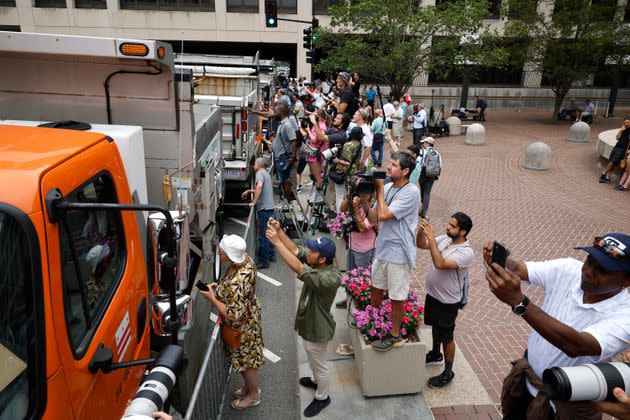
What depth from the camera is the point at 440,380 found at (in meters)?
4.76

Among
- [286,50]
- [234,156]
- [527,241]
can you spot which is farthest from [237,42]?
[527,241]

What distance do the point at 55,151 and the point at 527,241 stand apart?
27.2 ft

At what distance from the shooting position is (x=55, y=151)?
2617 mm

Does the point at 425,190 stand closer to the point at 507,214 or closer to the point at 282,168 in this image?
the point at 507,214

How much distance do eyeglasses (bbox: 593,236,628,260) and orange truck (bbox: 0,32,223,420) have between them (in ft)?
Answer: 7.78

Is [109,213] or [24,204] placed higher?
[24,204]

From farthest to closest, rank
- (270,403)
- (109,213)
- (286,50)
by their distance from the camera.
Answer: (286,50)
(270,403)
(109,213)

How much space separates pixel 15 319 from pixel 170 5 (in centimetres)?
3585

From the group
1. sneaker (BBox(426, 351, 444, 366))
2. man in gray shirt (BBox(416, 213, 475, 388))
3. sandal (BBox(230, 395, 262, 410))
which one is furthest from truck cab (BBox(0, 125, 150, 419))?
sneaker (BBox(426, 351, 444, 366))

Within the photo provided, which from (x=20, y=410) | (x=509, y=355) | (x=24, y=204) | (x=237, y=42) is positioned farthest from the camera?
(x=237, y=42)

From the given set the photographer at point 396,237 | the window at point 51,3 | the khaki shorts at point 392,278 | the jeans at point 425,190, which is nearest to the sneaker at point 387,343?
the photographer at point 396,237

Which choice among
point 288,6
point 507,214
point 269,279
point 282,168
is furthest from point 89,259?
point 288,6

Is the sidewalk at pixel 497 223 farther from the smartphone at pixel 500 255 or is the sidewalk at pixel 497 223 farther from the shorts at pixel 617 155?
the smartphone at pixel 500 255

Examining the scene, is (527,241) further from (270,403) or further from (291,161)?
(270,403)
